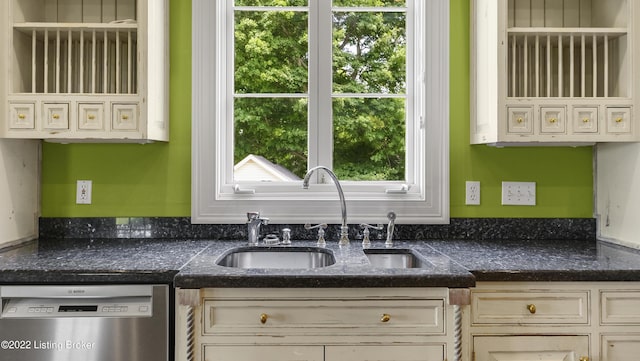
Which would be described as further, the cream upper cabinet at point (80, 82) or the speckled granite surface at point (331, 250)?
the cream upper cabinet at point (80, 82)

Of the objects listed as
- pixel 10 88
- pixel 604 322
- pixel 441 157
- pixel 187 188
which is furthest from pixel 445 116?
pixel 10 88

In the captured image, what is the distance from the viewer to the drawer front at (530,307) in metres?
1.56

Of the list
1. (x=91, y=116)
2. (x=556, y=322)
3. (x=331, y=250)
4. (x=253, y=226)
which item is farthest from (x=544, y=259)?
(x=91, y=116)

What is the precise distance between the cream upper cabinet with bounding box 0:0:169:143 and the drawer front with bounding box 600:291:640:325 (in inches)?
68.9

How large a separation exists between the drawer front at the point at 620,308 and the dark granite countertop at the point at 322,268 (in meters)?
0.05

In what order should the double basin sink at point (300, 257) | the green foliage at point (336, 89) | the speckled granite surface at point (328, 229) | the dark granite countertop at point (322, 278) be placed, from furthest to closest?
the green foliage at point (336, 89)
the speckled granite surface at point (328, 229)
the double basin sink at point (300, 257)
the dark granite countertop at point (322, 278)

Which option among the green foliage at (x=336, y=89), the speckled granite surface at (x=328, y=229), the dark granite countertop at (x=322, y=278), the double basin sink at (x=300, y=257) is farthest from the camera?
the green foliage at (x=336, y=89)

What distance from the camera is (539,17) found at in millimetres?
2158

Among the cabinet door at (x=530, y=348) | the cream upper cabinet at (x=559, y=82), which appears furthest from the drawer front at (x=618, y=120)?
the cabinet door at (x=530, y=348)

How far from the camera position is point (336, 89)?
2322 millimetres

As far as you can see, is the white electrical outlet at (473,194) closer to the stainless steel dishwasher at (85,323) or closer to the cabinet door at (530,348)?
the cabinet door at (530,348)

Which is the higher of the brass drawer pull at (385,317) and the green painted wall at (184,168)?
the green painted wall at (184,168)

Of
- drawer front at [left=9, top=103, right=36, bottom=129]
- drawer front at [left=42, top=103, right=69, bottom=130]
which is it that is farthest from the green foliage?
drawer front at [left=9, top=103, right=36, bottom=129]

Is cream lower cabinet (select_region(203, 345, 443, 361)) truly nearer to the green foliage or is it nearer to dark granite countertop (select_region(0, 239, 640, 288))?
dark granite countertop (select_region(0, 239, 640, 288))
